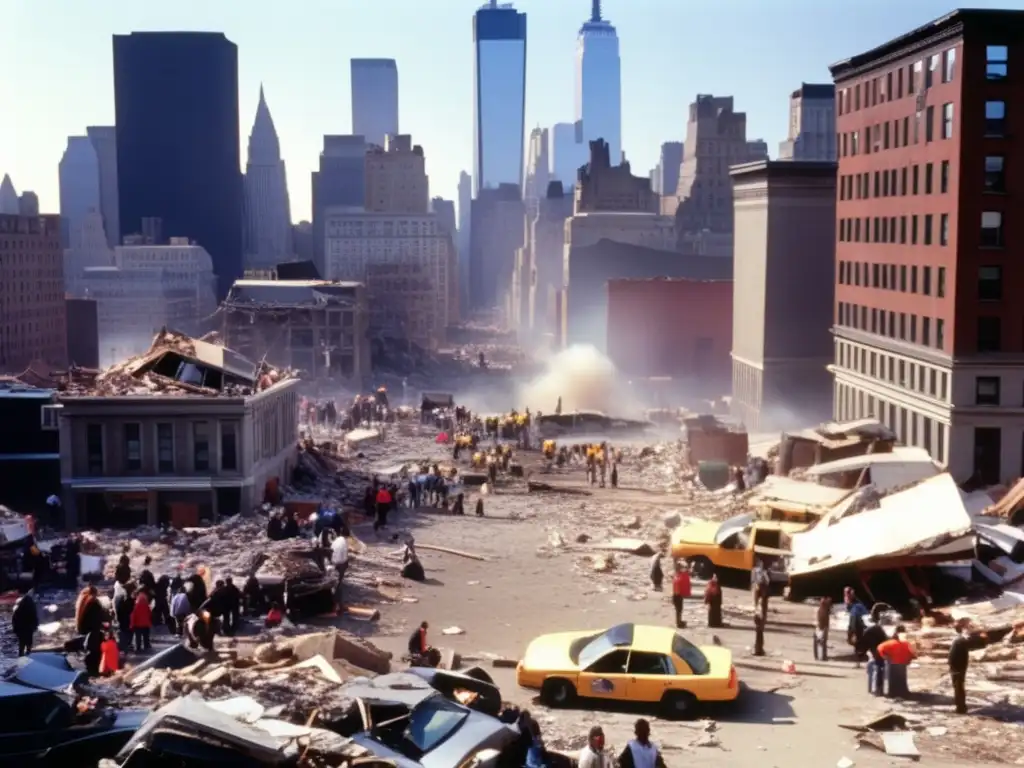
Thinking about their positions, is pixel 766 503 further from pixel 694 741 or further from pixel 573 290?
pixel 573 290

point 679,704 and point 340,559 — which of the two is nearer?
point 679,704

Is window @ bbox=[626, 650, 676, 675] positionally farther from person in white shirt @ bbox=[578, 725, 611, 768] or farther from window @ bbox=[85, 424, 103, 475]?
window @ bbox=[85, 424, 103, 475]

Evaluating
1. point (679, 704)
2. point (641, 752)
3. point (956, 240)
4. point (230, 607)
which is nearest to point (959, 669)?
point (679, 704)

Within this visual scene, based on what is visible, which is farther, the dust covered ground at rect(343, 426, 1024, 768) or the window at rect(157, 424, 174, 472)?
the window at rect(157, 424, 174, 472)

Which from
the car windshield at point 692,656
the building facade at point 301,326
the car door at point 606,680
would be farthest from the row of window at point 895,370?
the building facade at point 301,326

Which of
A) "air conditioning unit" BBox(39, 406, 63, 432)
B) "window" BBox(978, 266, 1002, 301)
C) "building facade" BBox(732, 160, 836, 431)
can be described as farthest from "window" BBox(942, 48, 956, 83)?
"building facade" BBox(732, 160, 836, 431)

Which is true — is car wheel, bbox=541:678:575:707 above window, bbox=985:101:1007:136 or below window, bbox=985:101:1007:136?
below

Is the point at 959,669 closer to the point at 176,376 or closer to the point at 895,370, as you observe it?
the point at 176,376

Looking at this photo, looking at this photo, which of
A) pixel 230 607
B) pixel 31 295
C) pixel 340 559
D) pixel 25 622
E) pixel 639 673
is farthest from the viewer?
pixel 31 295
